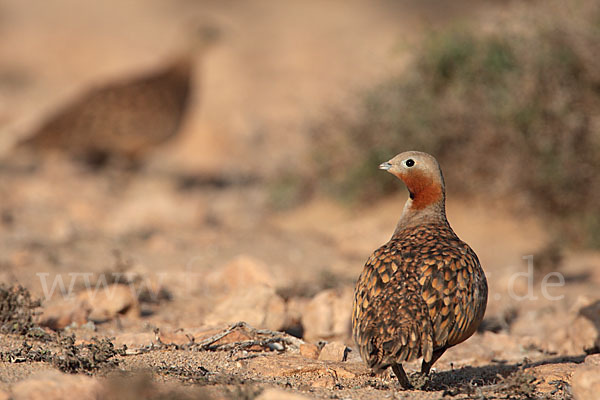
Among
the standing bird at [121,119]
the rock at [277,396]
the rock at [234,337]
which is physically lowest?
the rock at [277,396]

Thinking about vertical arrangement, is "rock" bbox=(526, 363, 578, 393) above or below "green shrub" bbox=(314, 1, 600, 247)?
below

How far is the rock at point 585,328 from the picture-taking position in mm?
5062

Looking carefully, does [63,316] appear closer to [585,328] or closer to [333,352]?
[333,352]

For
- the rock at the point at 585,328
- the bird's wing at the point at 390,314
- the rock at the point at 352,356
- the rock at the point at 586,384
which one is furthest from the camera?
the rock at the point at 585,328

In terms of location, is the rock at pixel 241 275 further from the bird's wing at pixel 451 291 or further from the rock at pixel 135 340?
the bird's wing at pixel 451 291

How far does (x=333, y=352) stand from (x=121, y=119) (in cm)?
738

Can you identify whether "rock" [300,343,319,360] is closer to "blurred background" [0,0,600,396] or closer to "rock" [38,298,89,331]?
"blurred background" [0,0,600,396]

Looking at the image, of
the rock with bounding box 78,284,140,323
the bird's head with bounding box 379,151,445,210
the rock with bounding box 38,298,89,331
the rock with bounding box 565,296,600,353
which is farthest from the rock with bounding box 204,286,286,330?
the rock with bounding box 565,296,600,353

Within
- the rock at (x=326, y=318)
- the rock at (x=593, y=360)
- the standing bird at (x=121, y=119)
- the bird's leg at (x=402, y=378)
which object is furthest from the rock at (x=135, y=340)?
the standing bird at (x=121, y=119)

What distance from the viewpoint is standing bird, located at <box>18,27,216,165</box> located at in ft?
35.3

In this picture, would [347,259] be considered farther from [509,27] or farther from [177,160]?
[177,160]

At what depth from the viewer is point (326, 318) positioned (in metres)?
5.15

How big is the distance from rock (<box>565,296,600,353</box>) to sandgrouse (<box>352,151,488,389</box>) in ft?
4.68

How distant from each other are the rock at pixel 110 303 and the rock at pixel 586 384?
323cm
